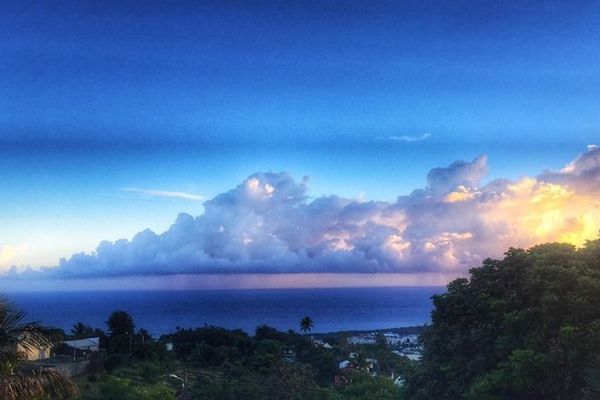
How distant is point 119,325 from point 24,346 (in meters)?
39.7

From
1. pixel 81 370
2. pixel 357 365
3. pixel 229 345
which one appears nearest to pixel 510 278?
pixel 357 365

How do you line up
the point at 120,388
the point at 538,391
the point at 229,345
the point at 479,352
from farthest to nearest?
the point at 229,345, the point at 120,388, the point at 479,352, the point at 538,391

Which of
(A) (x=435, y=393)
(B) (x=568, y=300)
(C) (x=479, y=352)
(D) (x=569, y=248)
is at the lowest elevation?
(A) (x=435, y=393)

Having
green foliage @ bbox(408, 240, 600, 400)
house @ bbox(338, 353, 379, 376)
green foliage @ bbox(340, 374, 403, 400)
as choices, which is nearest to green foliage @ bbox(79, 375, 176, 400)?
green foliage @ bbox(340, 374, 403, 400)

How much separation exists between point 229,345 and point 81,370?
13.9m

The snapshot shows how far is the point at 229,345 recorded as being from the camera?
46.0m

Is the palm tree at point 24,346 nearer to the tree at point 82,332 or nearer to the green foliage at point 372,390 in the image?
the green foliage at point 372,390

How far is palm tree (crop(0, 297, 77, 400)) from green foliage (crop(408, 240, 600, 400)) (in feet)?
29.9

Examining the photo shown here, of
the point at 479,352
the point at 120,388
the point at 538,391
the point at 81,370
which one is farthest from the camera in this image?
the point at 81,370

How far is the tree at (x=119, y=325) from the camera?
153 feet

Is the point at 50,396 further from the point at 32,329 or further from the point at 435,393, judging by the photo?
the point at 435,393

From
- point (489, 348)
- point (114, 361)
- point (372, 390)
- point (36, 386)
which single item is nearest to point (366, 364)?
point (114, 361)

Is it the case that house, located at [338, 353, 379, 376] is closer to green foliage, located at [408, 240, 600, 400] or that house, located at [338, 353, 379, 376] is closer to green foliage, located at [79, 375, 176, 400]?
green foliage, located at [79, 375, 176, 400]

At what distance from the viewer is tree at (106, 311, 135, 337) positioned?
153ft
